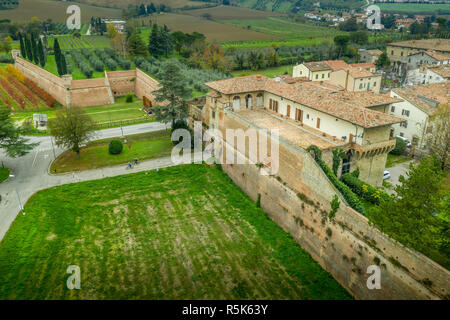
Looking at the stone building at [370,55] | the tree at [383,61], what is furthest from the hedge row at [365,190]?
the stone building at [370,55]

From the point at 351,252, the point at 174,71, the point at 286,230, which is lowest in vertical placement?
the point at 286,230

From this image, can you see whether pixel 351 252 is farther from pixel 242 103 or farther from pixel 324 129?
pixel 242 103

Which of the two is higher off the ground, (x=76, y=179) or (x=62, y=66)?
(x=62, y=66)

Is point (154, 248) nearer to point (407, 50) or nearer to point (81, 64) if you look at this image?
point (81, 64)

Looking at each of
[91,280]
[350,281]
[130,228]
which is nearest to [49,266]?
[91,280]

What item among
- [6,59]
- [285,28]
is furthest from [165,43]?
[285,28]

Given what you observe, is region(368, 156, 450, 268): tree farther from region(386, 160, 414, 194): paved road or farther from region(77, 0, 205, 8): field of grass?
region(77, 0, 205, 8): field of grass
